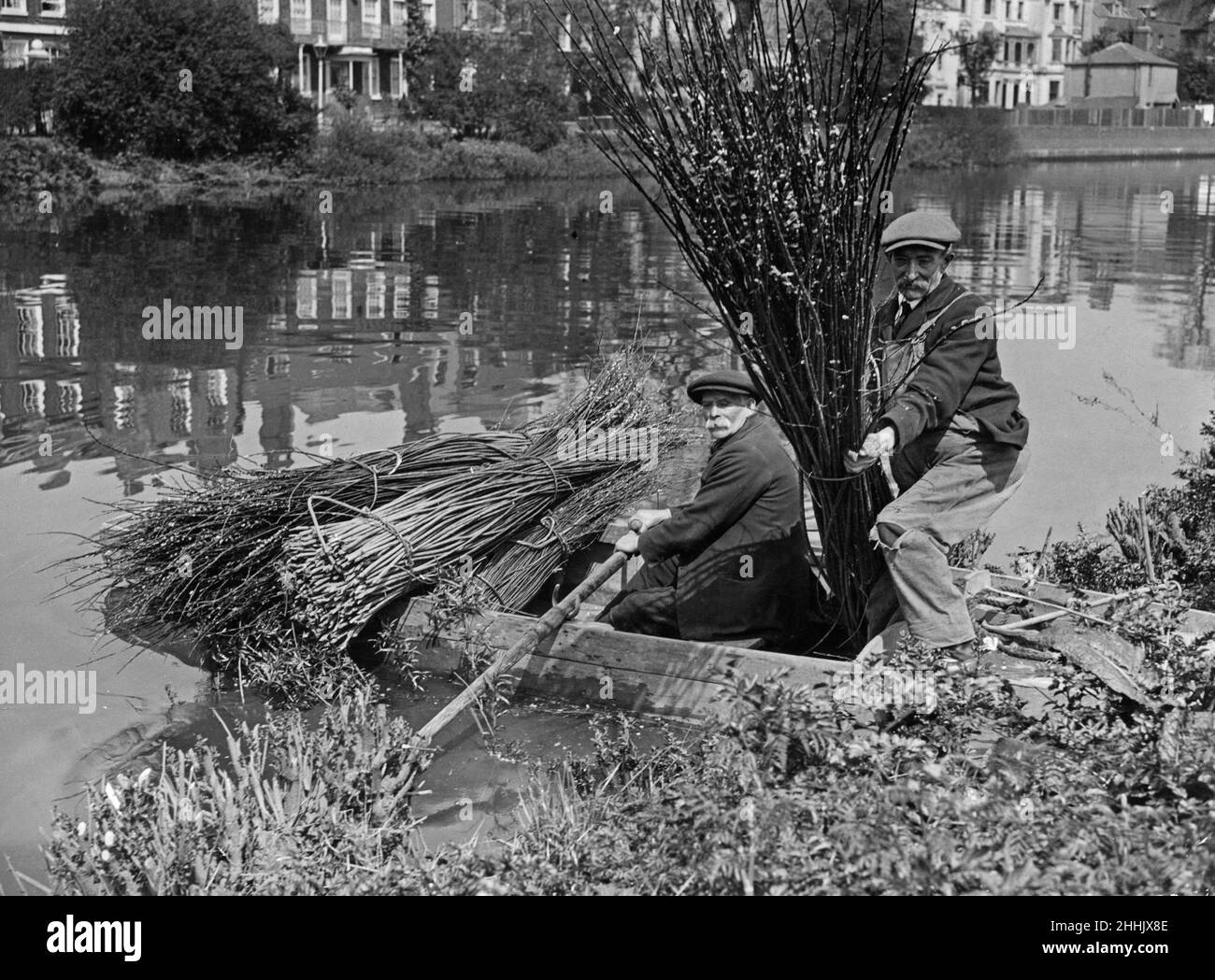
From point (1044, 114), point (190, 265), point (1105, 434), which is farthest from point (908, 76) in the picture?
point (1044, 114)

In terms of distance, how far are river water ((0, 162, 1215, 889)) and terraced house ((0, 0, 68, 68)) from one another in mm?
19665

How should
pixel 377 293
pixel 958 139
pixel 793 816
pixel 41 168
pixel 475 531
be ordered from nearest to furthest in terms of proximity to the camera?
1. pixel 793 816
2. pixel 475 531
3. pixel 377 293
4. pixel 41 168
5. pixel 958 139

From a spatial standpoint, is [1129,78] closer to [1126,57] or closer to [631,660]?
[1126,57]

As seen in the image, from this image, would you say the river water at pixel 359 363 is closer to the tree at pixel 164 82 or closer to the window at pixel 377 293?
the window at pixel 377 293

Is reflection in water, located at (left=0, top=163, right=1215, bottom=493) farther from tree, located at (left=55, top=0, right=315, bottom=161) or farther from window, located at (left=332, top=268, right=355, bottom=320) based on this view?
tree, located at (left=55, top=0, right=315, bottom=161)

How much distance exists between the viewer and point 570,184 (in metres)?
43.2

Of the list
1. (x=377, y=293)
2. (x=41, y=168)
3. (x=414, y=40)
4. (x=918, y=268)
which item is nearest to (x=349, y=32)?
(x=414, y=40)

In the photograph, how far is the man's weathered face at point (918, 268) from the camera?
5.55 metres

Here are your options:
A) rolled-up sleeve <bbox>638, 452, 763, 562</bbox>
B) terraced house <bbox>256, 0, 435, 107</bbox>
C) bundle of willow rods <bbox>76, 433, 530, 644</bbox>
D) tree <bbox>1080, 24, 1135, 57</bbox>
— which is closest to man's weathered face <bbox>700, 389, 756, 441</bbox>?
rolled-up sleeve <bbox>638, 452, 763, 562</bbox>

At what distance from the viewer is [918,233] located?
18.0ft

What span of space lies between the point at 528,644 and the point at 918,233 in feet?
7.23

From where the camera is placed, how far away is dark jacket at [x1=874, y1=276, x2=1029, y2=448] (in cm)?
534

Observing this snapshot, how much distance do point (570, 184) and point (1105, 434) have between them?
109ft

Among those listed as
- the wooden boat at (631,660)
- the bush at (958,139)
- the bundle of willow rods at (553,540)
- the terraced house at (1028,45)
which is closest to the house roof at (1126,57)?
the terraced house at (1028,45)
